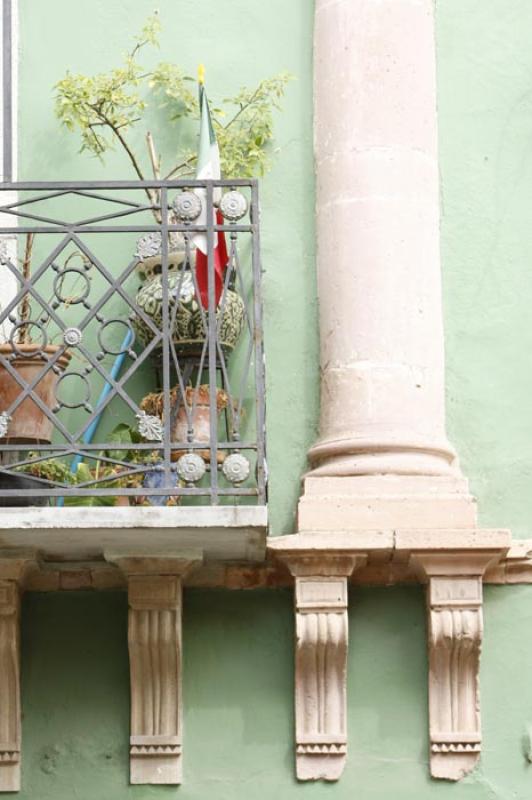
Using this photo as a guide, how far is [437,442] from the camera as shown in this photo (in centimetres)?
1024

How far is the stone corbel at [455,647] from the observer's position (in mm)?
10000

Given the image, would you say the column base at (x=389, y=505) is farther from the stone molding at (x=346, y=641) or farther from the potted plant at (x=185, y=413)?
the potted plant at (x=185, y=413)

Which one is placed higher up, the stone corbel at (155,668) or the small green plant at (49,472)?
the small green plant at (49,472)

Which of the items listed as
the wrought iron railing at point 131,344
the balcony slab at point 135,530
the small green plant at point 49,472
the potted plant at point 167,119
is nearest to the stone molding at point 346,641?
the balcony slab at point 135,530

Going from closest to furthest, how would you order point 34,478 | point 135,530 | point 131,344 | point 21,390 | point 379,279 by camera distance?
point 135,530, point 34,478, point 21,390, point 131,344, point 379,279

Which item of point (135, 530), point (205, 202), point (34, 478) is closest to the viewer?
point (135, 530)

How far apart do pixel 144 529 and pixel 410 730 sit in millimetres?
1442

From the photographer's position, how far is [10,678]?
33.0 feet

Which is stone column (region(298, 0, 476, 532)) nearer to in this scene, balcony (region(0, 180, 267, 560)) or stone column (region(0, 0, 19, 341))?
balcony (region(0, 180, 267, 560))

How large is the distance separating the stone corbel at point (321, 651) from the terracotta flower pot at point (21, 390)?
1080 millimetres

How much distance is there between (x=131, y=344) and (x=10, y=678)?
1421 mm

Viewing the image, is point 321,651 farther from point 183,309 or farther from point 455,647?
point 183,309

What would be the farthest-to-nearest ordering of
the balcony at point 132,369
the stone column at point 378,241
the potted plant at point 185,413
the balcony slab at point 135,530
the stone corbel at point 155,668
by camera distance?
the stone column at point 378,241 → the potted plant at point 185,413 → the stone corbel at point 155,668 → the balcony at point 132,369 → the balcony slab at point 135,530

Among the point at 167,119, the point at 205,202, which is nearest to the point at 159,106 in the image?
the point at 167,119
